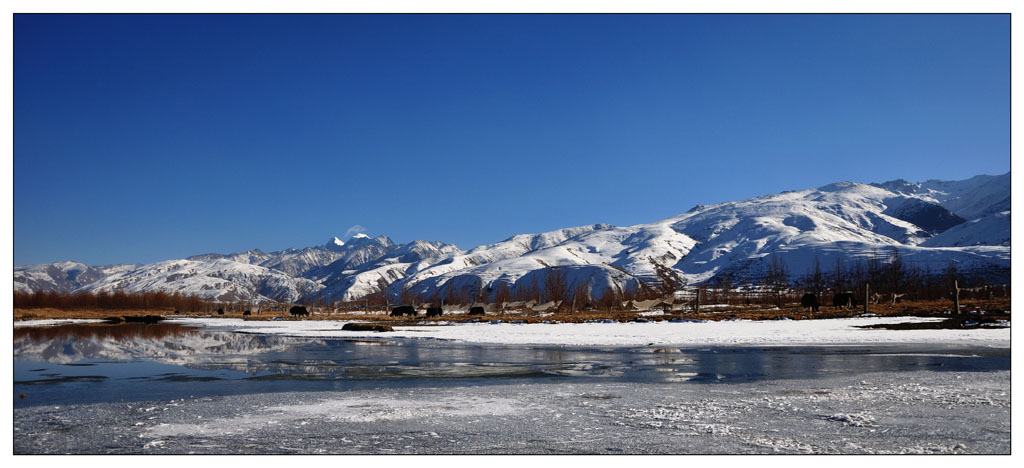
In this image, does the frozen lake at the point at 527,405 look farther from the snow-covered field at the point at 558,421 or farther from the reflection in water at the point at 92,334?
the reflection in water at the point at 92,334

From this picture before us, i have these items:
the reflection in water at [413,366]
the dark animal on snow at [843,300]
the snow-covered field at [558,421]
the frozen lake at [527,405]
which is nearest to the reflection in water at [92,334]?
the reflection in water at [413,366]

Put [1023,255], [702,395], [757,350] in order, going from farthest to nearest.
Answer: [757,350], [702,395], [1023,255]

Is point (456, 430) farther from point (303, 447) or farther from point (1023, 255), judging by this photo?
point (1023, 255)

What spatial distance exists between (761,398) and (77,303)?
18801cm

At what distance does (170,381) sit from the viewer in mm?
14859

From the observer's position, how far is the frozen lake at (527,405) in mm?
7898

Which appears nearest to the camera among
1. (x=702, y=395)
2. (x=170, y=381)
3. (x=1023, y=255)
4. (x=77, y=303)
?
(x=1023, y=255)

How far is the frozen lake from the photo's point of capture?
7.90m

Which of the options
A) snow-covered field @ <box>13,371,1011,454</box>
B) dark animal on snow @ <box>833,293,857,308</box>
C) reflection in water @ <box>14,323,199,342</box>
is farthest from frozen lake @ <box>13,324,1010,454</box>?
dark animal on snow @ <box>833,293,857,308</box>

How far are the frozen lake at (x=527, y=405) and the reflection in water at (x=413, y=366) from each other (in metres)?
0.09

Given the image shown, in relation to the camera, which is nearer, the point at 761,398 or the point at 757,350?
the point at 761,398

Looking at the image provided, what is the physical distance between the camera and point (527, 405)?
1087cm

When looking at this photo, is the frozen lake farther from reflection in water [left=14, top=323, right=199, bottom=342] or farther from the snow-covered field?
reflection in water [left=14, top=323, right=199, bottom=342]
